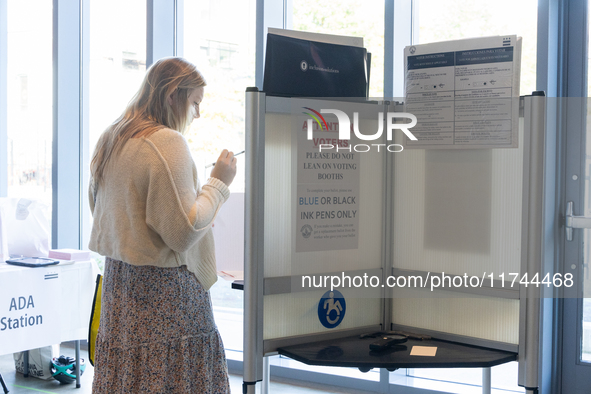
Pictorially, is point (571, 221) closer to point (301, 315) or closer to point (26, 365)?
point (301, 315)

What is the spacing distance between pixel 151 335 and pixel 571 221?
189 cm

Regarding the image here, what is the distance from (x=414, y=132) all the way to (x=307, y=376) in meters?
1.83

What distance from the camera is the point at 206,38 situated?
3.43 metres

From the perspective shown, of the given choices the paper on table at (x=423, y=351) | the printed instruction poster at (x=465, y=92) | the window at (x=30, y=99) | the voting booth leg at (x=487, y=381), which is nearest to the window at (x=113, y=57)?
the window at (x=30, y=99)

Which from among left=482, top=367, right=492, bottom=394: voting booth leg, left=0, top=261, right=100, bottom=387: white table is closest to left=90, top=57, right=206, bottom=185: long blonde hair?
left=482, top=367, right=492, bottom=394: voting booth leg

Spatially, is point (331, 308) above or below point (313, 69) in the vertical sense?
below

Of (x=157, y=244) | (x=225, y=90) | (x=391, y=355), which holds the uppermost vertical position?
(x=225, y=90)

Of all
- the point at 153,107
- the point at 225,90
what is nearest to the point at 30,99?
the point at 225,90

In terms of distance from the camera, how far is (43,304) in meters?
2.74

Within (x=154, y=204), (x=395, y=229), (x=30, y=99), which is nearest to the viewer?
(x=154, y=204)

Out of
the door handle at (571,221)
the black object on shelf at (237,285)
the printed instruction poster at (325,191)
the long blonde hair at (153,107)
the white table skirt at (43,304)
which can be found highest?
the long blonde hair at (153,107)

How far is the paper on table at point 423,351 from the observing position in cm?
155

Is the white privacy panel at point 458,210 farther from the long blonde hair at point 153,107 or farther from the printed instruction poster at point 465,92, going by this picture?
the long blonde hair at point 153,107

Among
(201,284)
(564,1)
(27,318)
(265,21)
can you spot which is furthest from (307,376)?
(564,1)
